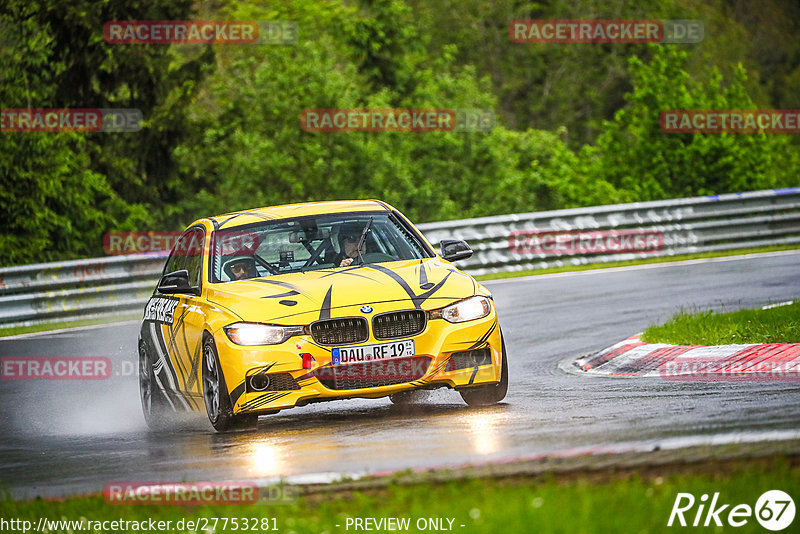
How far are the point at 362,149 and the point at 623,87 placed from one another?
31.2 metres

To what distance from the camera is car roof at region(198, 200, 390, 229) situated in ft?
35.4

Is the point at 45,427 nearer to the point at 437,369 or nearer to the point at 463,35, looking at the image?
the point at 437,369

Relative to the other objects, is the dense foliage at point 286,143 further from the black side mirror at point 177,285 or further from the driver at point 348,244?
the driver at point 348,244

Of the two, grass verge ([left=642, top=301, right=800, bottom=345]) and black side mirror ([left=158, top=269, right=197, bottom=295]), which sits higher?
black side mirror ([left=158, top=269, right=197, bottom=295])

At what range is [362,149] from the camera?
36375 mm

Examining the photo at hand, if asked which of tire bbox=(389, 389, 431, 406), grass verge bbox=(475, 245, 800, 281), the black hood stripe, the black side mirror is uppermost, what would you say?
the black side mirror

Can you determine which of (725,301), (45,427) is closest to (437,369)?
(45,427)

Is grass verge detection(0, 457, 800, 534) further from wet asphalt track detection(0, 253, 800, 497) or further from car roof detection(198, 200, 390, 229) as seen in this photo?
car roof detection(198, 200, 390, 229)

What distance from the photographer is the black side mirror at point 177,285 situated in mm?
10164

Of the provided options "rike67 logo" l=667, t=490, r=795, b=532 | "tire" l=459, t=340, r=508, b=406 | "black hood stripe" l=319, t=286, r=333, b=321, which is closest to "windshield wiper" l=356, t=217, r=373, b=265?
"black hood stripe" l=319, t=286, r=333, b=321

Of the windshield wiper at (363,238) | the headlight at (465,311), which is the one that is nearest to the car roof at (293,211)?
the windshield wiper at (363,238)

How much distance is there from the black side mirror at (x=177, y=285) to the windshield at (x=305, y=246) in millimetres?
208

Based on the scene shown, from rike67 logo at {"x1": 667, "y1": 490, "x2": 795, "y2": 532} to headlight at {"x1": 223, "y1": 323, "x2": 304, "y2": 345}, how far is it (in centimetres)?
416

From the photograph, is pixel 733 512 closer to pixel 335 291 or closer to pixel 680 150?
pixel 335 291
